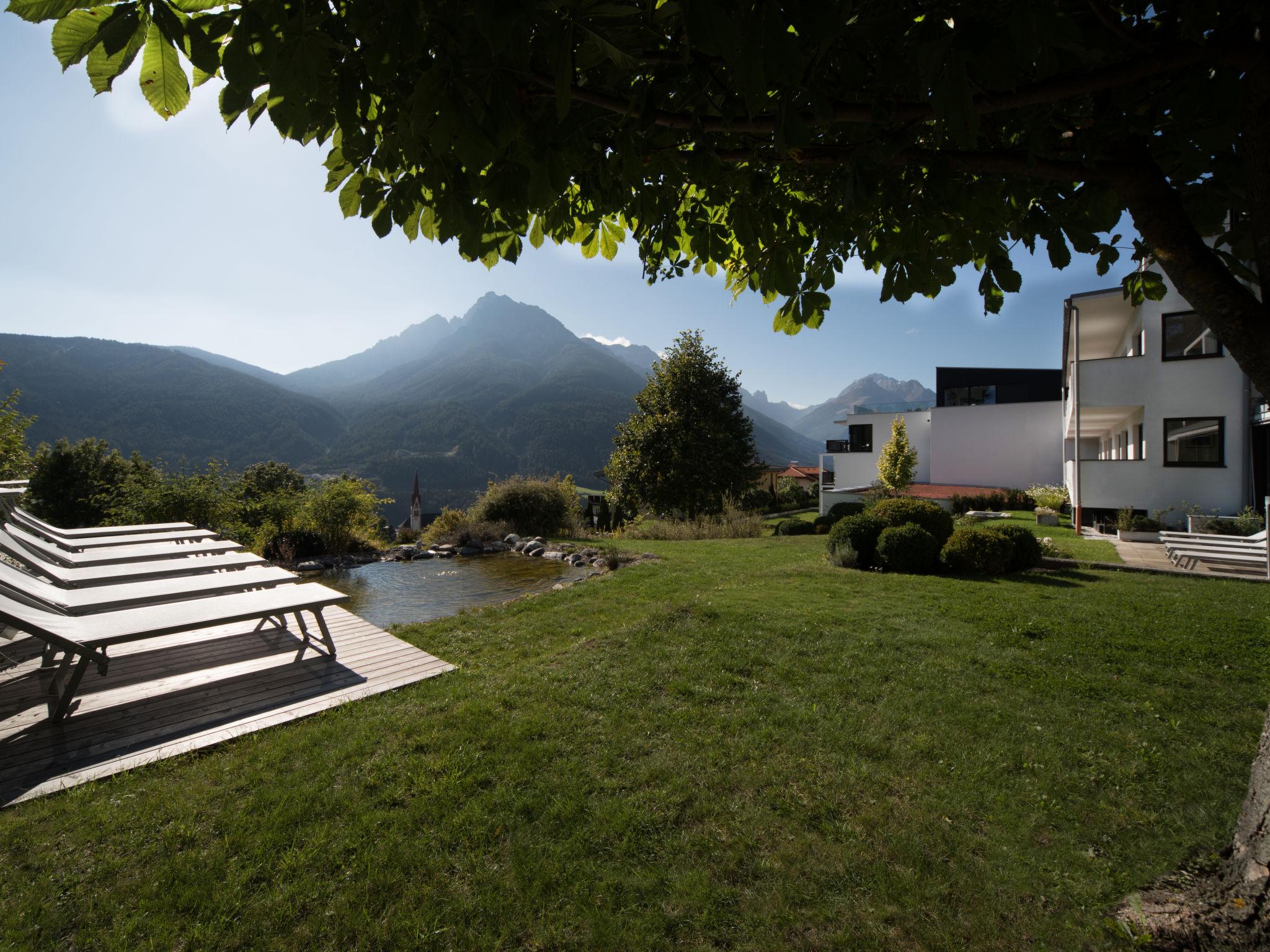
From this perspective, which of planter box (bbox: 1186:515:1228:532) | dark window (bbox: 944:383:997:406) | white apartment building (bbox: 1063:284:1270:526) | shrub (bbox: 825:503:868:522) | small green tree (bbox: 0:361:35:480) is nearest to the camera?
small green tree (bbox: 0:361:35:480)

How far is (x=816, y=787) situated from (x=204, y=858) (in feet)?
10.5

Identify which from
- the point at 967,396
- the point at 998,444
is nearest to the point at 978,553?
the point at 998,444

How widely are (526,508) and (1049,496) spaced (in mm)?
19437

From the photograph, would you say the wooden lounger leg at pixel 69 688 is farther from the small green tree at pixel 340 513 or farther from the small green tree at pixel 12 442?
the small green tree at pixel 12 442

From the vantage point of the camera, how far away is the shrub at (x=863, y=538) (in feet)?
33.2

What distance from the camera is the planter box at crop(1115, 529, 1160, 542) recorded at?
1378cm

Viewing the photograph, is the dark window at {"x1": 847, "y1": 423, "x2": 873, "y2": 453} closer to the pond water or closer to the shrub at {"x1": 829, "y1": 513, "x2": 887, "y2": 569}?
the shrub at {"x1": 829, "y1": 513, "x2": 887, "y2": 569}

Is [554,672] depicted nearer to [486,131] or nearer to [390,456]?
[486,131]

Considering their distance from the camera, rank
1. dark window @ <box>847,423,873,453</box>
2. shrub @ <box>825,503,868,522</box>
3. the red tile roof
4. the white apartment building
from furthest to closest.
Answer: dark window @ <box>847,423,873,453</box>
the red tile roof
shrub @ <box>825,503,868,522</box>
the white apartment building

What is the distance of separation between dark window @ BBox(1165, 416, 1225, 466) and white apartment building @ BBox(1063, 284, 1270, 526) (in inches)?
0.7

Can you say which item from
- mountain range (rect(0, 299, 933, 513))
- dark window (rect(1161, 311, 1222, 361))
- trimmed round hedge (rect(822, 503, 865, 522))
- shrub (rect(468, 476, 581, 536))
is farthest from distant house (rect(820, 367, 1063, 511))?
mountain range (rect(0, 299, 933, 513))

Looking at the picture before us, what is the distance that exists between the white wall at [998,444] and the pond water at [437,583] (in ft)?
79.0

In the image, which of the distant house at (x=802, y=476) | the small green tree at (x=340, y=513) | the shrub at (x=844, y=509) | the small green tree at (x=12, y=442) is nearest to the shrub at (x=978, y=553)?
the shrub at (x=844, y=509)

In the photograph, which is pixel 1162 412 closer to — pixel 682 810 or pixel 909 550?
pixel 909 550
